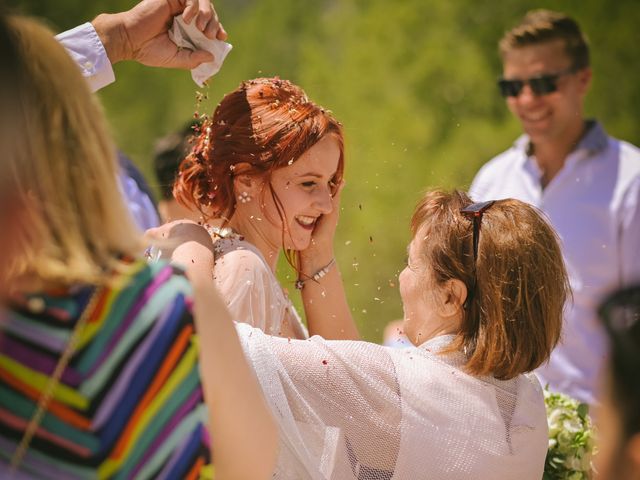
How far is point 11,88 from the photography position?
1264mm

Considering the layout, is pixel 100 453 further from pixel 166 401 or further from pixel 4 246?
pixel 4 246

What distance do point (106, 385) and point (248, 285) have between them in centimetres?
125

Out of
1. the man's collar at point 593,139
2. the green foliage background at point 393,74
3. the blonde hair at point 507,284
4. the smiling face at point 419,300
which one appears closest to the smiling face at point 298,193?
the smiling face at point 419,300

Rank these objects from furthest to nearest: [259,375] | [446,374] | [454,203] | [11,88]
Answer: [454,203] → [446,374] → [259,375] → [11,88]

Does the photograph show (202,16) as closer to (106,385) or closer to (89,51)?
(89,51)

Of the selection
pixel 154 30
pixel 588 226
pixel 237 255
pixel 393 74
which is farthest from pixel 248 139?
pixel 393 74

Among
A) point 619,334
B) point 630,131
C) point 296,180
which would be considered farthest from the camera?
point 630,131

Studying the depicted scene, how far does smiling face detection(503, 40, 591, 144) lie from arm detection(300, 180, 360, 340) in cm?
220

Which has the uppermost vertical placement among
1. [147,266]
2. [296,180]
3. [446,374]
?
[147,266]

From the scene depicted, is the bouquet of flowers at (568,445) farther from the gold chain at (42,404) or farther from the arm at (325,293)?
the gold chain at (42,404)

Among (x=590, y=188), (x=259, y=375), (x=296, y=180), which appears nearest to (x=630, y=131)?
(x=590, y=188)

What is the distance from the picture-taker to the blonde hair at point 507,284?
2.32m

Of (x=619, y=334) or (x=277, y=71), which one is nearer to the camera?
(x=619, y=334)

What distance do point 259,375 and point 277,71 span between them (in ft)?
18.7
